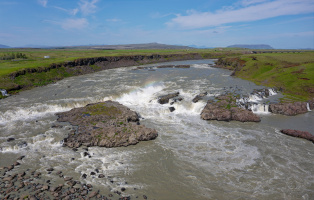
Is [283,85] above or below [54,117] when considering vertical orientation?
above

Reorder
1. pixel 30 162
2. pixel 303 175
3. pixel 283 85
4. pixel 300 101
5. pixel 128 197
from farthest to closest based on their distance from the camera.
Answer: pixel 283 85 < pixel 300 101 < pixel 30 162 < pixel 303 175 < pixel 128 197

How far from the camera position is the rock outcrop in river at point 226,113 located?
30625 mm

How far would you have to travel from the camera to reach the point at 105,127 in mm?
25484

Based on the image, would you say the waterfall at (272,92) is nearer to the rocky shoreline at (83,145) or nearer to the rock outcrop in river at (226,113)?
the rock outcrop in river at (226,113)

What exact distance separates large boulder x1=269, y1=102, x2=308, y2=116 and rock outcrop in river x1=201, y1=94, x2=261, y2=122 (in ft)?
18.9

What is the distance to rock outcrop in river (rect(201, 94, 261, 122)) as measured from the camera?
30625 mm

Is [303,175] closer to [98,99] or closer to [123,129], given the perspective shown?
[123,129]

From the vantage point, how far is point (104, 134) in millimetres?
23969

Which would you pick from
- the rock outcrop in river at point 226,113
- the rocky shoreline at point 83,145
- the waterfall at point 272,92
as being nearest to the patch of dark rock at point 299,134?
the rock outcrop in river at point 226,113

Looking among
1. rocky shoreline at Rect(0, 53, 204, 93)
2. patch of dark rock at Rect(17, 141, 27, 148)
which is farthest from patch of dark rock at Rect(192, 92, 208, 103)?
rocky shoreline at Rect(0, 53, 204, 93)

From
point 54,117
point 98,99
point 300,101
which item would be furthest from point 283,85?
point 54,117

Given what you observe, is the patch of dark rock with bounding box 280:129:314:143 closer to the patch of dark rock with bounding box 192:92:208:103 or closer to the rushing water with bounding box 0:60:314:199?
the rushing water with bounding box 0:60:314:199

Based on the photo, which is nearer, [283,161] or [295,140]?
[283,161]

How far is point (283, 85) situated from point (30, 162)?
2058 inches
